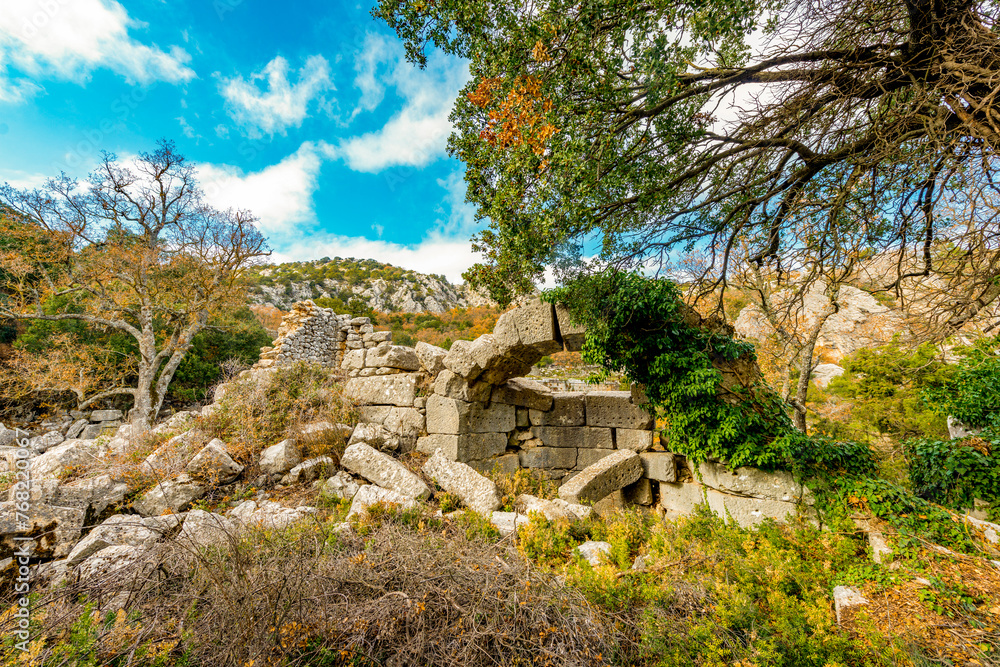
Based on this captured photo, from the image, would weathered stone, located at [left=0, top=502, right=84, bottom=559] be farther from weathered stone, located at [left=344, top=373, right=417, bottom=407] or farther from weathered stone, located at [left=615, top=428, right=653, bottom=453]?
weathered stone, located at [left=615, top=428, right=653, bottom=453]

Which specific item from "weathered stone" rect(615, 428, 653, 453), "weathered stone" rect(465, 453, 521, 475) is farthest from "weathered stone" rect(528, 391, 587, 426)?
"weathered stone" rect(465, 453, 521, 475)

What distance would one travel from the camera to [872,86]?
3418mm

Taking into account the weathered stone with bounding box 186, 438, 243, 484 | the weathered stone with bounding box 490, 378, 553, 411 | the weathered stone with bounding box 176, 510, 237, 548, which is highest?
the weathered stone with bounding box 490, 378, 553, 411

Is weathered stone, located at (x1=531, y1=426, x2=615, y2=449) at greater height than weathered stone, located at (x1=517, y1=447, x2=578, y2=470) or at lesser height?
greater

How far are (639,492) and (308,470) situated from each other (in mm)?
4972

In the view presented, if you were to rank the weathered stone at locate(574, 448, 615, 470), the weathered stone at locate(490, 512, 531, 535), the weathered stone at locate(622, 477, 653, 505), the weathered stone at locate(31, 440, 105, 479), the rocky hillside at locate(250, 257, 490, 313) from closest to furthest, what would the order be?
the weathered stone at locate(490, 512, 531, 535)
the weathered stone at locate(31, 440, 105, 479)
the weathered stone at locate(622, 477, 653, 505)
the weathered stone at locate(574, 448, 615, 470)
the rocky hillside at locate(250, 257, 490, 313)

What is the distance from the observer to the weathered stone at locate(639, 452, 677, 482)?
5.77 meters

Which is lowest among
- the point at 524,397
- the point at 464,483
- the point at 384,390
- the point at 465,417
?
the point at 464,483

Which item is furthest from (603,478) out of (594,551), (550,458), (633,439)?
(594,551)

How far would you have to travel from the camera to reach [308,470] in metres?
5.58

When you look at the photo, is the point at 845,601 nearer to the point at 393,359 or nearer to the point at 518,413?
the point at 518,413

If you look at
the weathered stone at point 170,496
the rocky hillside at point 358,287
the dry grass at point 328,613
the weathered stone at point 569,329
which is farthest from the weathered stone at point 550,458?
the rocky hillside at point 358,287

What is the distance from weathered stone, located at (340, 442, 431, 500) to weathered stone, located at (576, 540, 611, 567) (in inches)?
84.8

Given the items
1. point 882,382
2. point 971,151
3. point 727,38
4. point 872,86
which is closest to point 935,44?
point 872,86
